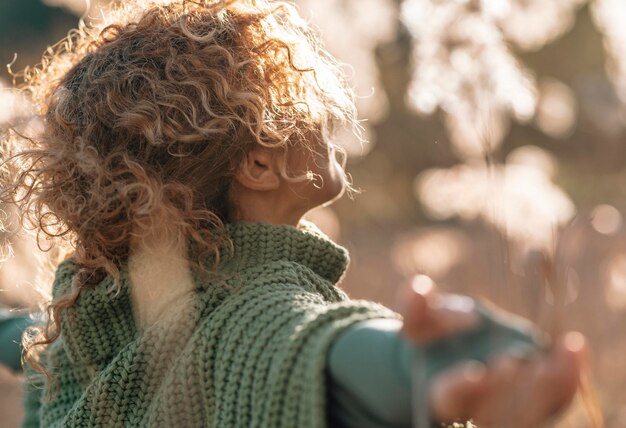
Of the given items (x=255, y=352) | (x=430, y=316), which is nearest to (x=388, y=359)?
(x=430, y=316)

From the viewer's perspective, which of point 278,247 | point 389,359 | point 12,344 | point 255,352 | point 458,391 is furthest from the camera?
point 12,344

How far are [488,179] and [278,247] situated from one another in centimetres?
34

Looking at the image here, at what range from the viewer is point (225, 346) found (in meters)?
1.09

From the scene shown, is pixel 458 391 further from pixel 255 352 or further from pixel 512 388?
pixel 255 352

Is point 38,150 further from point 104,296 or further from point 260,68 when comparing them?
point 260,68

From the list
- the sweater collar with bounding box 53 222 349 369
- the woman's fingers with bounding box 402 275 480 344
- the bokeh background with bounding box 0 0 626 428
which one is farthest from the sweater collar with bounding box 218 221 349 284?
the woman's fingers with bounding box 402 275 480 344

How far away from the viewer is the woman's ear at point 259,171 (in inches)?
52.1

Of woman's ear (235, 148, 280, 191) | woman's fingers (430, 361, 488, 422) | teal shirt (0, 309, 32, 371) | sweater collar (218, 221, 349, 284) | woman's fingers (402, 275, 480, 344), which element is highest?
woman's ear (235, 148, 280, 191)

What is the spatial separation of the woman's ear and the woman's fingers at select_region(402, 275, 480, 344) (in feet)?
1.95

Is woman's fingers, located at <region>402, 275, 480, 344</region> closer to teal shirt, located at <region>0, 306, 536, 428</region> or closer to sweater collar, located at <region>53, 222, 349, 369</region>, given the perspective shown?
teal shirt, located at <region>0, 306, 536, 428</region>

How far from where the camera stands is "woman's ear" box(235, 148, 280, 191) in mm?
1323

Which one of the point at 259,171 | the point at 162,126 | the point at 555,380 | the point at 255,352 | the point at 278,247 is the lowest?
the point at 555,380

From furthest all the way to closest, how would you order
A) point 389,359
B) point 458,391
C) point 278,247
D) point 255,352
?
point 278,247 < point 255,352 < point 389,359 < point 458,391

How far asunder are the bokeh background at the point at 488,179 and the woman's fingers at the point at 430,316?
61 mm
